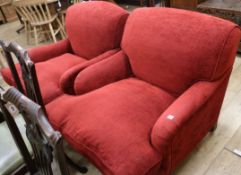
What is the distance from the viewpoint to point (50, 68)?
188 cm

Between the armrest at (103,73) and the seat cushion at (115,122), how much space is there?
6cm

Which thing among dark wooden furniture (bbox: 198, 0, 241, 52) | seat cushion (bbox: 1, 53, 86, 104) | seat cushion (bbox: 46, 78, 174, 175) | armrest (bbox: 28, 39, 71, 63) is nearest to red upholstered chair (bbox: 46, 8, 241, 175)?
seat cushion (bbox: 46, 78, 174, 175)

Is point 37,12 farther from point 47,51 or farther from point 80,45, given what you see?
point 80,45

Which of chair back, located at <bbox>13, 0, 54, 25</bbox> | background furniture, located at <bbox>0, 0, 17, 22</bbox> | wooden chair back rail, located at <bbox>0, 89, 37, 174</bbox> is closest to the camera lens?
wooden chair back rail, located at <bbox>0, 89, 37, 174</bbox>

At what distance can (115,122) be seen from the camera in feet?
3.91

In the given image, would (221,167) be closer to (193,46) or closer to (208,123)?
(208,123)

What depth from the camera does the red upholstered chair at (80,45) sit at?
5.51 feet

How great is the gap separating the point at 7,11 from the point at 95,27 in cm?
437

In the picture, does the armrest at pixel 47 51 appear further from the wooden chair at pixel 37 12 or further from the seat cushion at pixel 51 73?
the wooden chair at pixel 37 12

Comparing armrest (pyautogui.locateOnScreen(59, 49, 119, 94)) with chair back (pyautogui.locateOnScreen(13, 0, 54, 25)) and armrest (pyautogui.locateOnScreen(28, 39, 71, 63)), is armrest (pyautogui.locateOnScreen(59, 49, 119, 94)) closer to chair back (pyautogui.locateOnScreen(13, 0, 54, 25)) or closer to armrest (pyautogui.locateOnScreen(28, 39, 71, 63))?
armrest (pyautogui.locateOnScreen(28, 39, 71, 63))

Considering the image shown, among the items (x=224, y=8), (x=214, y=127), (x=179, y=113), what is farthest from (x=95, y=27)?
(x=224, y=8)

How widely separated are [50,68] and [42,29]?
7.47ft

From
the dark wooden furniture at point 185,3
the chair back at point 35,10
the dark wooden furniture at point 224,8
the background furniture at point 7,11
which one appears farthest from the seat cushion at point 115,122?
the background furniture at point 7,11

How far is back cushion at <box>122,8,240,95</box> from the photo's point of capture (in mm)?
1150
